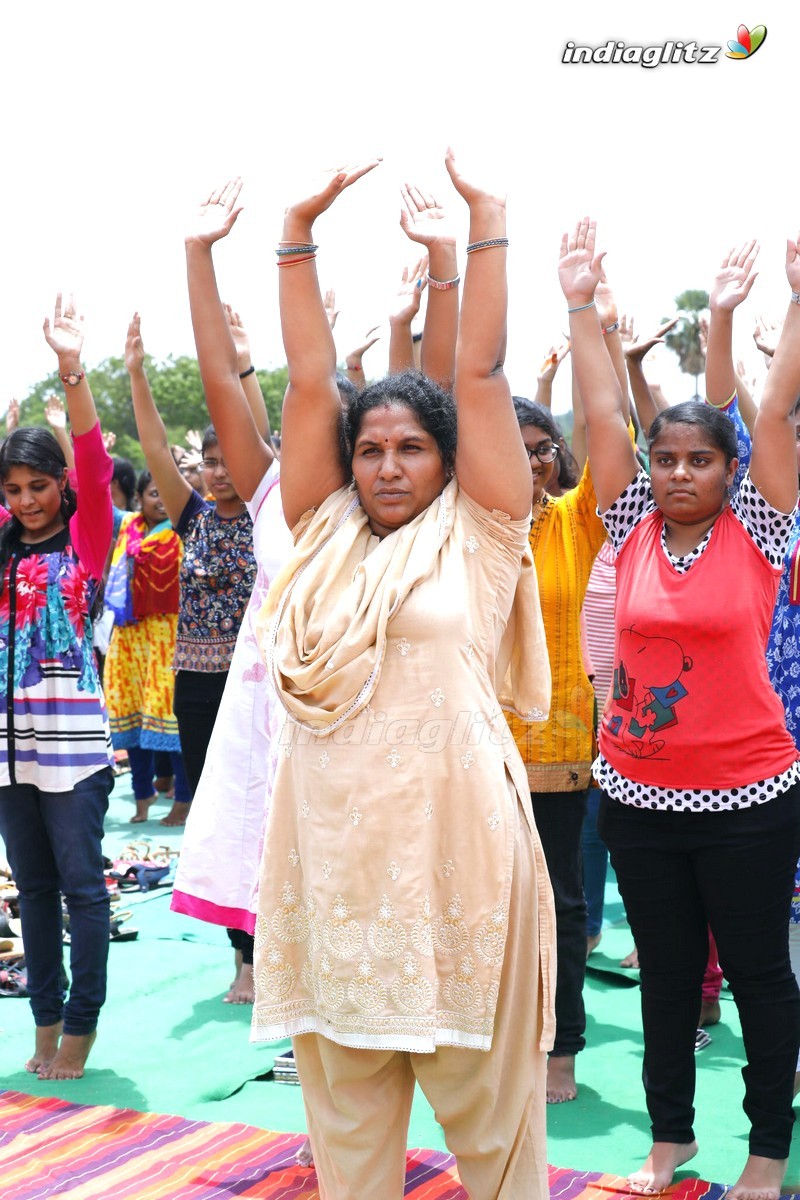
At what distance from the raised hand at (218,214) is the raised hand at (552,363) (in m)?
2.53

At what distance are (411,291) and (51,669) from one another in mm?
1799

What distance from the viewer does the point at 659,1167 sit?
11.5 feet

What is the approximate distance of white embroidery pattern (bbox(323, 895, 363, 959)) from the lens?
275cm

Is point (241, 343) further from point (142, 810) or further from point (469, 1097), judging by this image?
point (142, 810)

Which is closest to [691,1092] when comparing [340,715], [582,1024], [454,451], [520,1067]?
[582,1024]

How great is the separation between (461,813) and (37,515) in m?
2.33

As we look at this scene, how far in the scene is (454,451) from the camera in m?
3.04

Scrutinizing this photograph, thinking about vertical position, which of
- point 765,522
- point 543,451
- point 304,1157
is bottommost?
point 304,1157

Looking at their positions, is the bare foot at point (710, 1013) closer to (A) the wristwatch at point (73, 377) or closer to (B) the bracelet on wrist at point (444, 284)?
(B) the bracelet on wrist at point (444, 284)

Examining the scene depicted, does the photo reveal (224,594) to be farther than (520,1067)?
Yes

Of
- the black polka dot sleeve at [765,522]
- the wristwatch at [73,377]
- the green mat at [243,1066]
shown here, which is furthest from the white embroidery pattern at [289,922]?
the wristwatch at [73,377]

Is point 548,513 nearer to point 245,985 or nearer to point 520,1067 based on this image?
point 520,1067

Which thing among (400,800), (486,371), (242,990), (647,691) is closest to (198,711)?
(242,990)

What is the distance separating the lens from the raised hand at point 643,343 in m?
4.85
